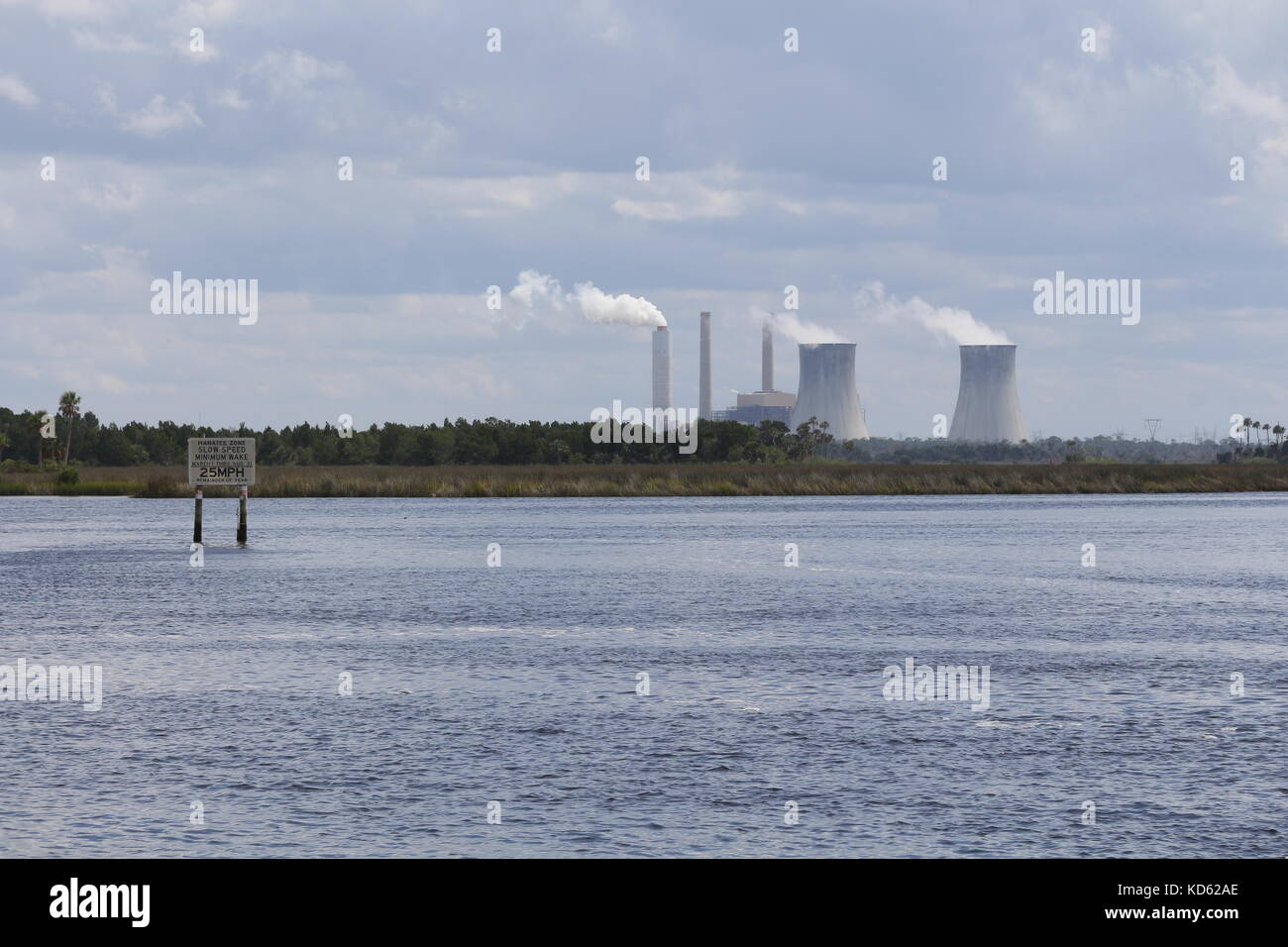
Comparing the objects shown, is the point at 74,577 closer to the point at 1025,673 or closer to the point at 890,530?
the point at 1025,673

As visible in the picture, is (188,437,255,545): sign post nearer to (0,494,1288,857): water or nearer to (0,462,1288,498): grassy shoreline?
(0,494,1288,857): water

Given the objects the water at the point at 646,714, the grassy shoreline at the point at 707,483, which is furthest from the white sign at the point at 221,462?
the grassy shoreline at the point at 707,483

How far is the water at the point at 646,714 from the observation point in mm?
15289

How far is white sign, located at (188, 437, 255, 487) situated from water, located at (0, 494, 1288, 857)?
11165mm

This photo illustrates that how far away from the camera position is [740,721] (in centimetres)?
2180

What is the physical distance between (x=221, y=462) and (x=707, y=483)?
73.3m

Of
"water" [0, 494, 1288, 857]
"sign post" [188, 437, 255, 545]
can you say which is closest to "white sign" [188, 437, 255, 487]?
"sign post" [188, 437, 255, 545]

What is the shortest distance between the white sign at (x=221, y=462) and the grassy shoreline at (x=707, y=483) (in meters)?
56.5

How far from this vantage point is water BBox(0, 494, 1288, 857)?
15289 mm

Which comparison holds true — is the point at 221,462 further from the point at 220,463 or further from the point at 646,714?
the point at 646,714

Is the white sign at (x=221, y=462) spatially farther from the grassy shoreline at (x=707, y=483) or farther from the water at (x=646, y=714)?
the grassy shoreline at (x=707, y=483)
